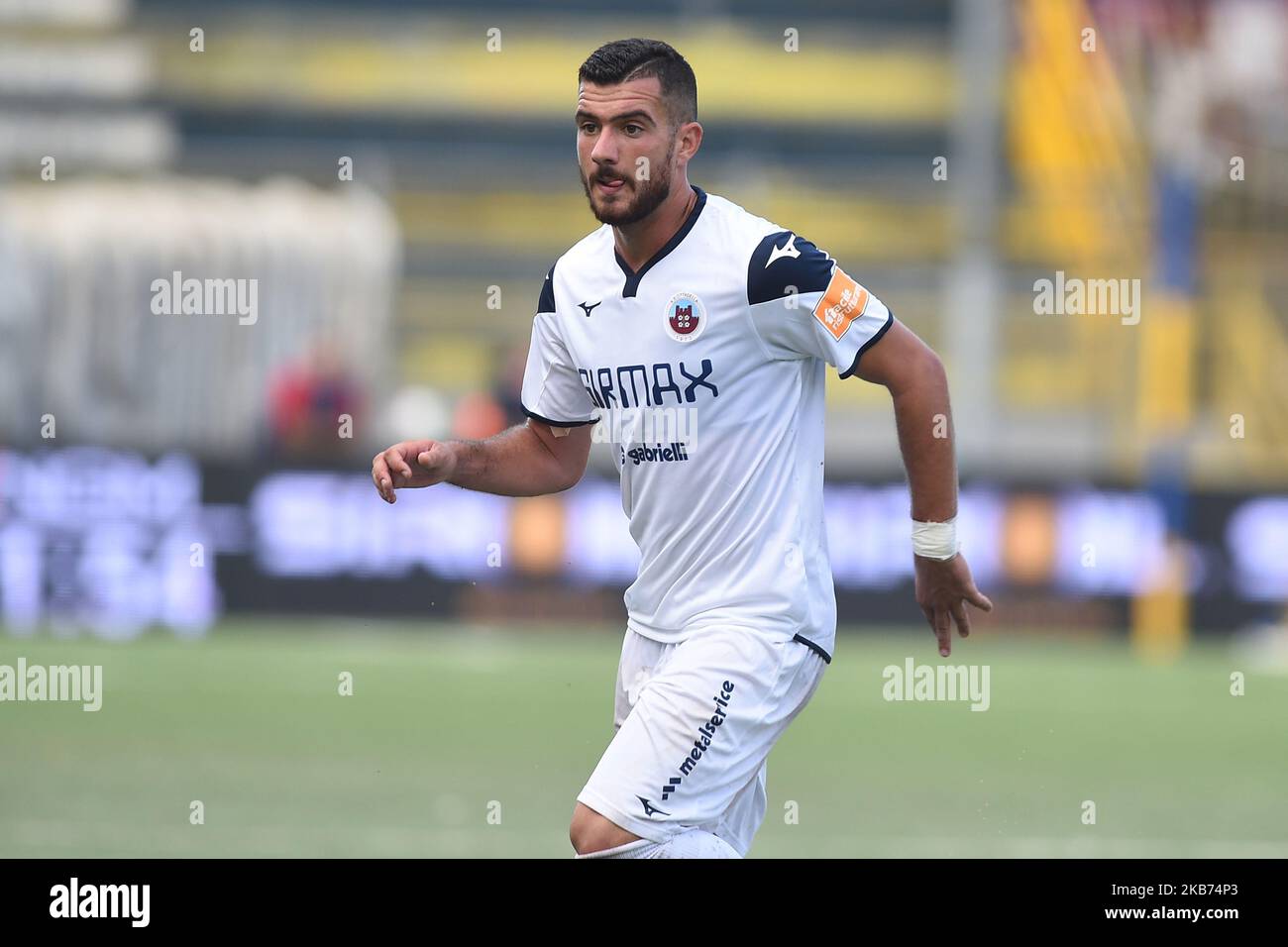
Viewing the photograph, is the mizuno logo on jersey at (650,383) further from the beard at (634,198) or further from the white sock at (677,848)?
the white sock at (677,848)

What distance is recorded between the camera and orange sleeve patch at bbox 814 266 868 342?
483 cm

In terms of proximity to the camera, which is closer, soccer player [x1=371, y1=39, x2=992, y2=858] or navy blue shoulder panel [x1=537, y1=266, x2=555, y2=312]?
soccer player [x1=371, y1=39, x2=992, y2=858]

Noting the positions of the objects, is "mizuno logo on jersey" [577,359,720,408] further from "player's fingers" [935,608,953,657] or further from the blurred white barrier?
the blurred white barrier

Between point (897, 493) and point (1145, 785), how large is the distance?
20.5 feet

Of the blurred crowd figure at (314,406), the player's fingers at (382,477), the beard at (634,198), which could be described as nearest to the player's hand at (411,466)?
the player's fingers at (382,477)

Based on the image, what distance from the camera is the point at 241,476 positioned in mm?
15508

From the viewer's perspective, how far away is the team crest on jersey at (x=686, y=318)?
4938 mm

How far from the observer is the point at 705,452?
4969mm

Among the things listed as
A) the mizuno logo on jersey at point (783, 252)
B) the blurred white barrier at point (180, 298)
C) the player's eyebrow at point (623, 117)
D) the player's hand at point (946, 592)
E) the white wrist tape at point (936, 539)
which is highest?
the blurred white barrier at point (180, 298)

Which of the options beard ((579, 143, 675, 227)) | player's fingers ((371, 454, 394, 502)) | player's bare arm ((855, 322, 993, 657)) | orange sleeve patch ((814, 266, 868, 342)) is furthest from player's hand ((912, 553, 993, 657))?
player's fingers ((371, 454, 394, 502))

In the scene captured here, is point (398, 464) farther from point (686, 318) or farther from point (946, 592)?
point (946, 592)

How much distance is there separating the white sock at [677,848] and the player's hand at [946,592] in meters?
0.80

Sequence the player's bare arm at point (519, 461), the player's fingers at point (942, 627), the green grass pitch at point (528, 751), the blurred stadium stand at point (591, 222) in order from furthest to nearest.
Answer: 1. the blurred stadium stand at point (591, 222)
2. the green grass pitch at point (528, 751)
3. the player's bare arm at point (519, 461)
4. the player's fingers at point (942, 627)

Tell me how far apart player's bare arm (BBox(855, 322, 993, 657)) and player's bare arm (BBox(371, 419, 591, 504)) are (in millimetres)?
1020
